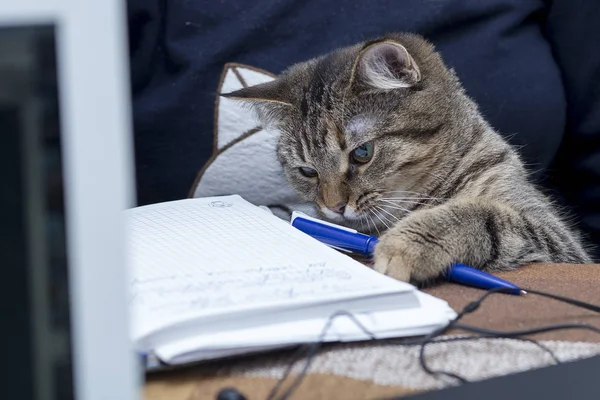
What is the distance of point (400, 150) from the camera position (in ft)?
A: 3.97

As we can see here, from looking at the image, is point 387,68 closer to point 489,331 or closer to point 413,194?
point 413,194

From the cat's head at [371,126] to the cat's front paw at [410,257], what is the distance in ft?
0.69

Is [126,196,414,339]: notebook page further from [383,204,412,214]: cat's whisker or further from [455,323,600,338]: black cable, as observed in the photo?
[383,204,412,214]: cat's whisker

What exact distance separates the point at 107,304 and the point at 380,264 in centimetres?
54

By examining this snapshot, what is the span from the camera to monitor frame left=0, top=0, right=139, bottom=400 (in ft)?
1.43

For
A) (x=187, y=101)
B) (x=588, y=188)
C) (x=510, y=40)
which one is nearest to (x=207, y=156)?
(x=187, y=101)

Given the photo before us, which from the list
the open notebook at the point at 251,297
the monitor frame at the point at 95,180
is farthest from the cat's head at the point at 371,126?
the monitor frame at the point at 95,180

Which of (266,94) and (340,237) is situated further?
(266,94)

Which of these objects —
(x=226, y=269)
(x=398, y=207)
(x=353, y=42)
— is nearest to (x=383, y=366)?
(x=226, y=269)

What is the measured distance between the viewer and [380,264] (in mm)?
950

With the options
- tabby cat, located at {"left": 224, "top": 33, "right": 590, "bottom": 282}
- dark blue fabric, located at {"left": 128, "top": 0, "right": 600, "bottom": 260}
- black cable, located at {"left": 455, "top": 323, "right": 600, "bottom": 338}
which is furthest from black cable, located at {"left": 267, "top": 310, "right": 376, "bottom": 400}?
dark blue fabric, located at {"left": 128, "top": 0, "right": 600, "bottom": 260}

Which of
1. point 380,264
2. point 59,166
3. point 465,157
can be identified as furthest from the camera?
point 465,157

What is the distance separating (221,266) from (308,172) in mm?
499

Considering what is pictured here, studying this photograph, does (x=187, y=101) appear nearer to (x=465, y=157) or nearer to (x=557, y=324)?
(x=465, y=157)
